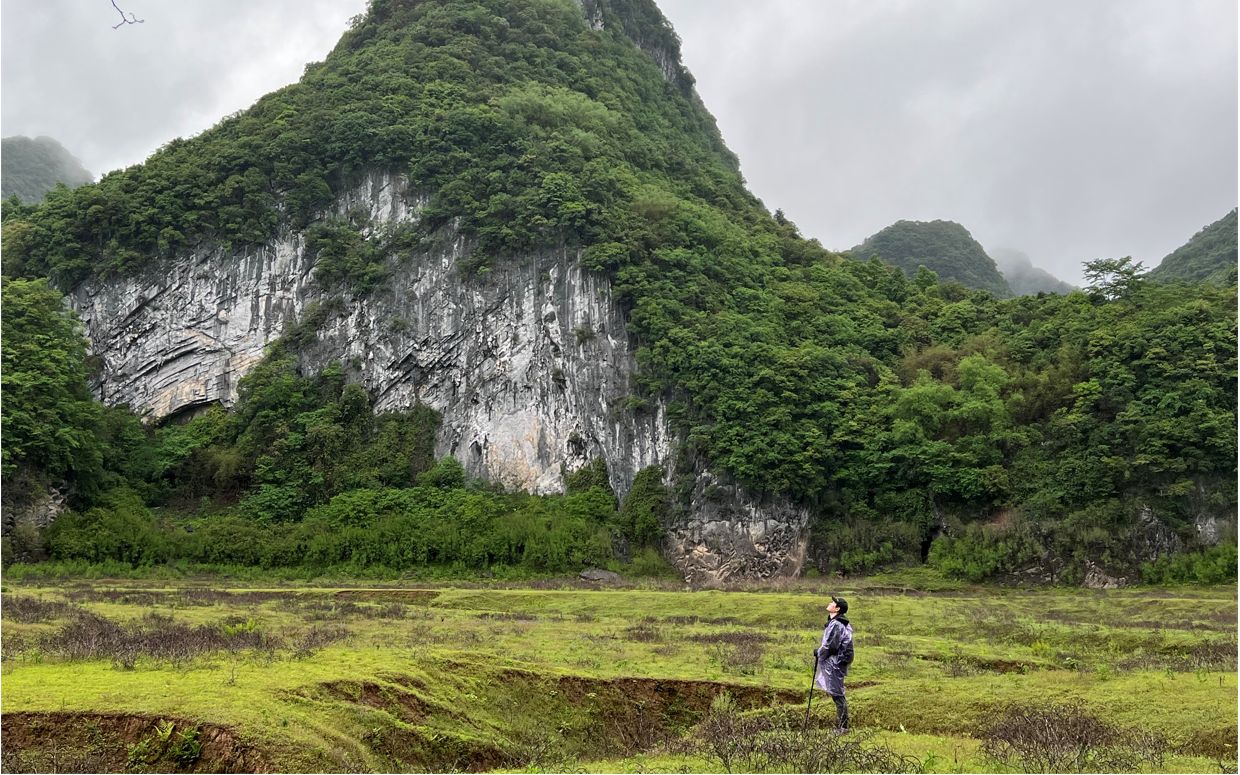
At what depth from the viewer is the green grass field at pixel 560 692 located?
8.38 m

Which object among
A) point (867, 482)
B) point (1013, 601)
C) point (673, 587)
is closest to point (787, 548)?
point (867, 482)

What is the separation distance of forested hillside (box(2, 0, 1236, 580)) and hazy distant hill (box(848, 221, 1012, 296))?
55503mm

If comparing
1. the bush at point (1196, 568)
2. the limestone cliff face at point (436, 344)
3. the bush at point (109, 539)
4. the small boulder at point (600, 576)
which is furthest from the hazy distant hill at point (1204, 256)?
the bush at point (109, 539)

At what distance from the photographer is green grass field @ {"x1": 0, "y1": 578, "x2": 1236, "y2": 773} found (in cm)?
838

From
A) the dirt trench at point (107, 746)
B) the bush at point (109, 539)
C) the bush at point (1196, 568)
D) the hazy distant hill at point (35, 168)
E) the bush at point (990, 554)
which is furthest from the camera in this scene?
the hazy distant hill at point (35, 168)

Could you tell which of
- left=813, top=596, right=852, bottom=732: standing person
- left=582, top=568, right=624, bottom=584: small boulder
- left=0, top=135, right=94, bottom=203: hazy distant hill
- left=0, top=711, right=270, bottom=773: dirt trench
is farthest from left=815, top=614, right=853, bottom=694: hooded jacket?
left=0, top=135, right=94, bottom=203: hazy distant hill

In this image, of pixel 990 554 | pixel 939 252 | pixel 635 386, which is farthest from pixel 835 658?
pixel 939 252

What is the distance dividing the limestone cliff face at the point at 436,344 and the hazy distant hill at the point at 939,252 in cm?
7135

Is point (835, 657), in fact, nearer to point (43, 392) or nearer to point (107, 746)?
point (107, 746)

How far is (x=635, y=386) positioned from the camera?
2004 inches

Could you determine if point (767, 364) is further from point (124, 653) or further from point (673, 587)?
point (124, 653)

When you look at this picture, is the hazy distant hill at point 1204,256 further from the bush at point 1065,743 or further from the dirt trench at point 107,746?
the dirt trench at point 107,746

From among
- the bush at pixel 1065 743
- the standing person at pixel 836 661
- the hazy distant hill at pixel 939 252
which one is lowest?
the bush at pixel 1065 743

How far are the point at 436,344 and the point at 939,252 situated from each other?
90220 mm
